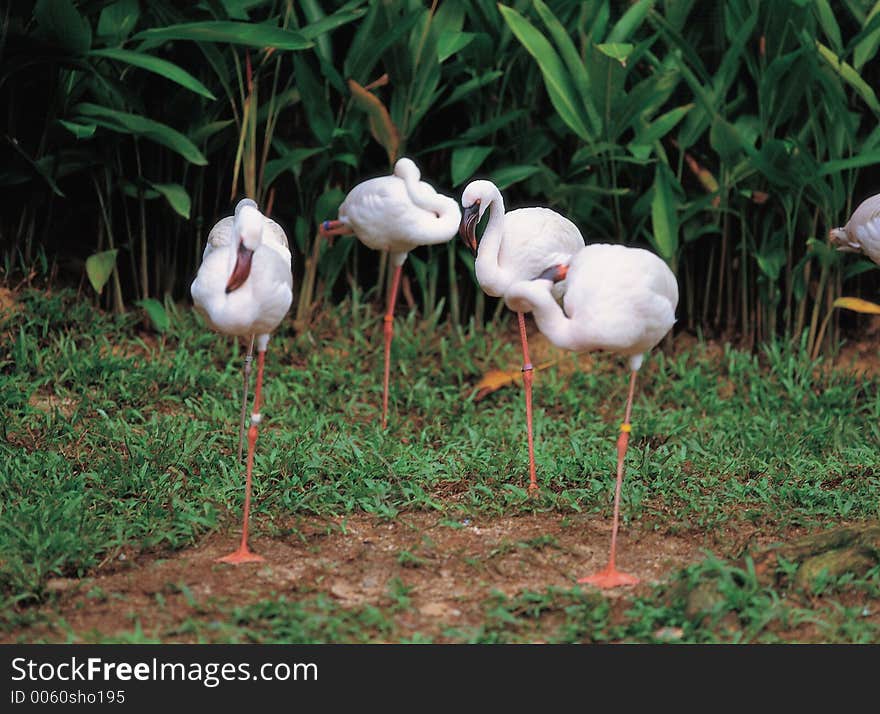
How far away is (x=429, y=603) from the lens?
383 cm

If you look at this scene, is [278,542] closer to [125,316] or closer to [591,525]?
[591,525]

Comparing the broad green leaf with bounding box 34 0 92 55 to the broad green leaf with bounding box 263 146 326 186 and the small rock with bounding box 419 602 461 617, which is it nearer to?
the broad green leaf with bounding box 263 146 326 186

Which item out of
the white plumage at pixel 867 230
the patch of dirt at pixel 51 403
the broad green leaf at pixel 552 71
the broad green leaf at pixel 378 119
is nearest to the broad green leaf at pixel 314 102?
the broad green leaf at pixel 378 119

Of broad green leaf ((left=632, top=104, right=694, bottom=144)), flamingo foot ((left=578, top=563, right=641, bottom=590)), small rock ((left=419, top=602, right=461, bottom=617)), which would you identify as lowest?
small rock ((left=419, top=602, right=461, bottom=617))

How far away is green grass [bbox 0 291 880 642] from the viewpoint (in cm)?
371

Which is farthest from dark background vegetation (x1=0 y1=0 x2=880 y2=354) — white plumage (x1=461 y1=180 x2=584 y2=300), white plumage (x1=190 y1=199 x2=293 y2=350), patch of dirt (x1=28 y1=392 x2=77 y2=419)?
white plumage (x1=190 y1=199 x2=293 y2=350)

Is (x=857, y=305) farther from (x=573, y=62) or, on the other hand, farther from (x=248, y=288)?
(x=248, y=288)

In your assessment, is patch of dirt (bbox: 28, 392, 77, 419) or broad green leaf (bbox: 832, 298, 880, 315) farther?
broad green leaf (bbox: 832, 298, 880, 315)

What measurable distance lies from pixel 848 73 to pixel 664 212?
1204 millimetres

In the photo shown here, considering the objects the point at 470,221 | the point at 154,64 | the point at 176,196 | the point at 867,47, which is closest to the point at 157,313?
the point at 176,196

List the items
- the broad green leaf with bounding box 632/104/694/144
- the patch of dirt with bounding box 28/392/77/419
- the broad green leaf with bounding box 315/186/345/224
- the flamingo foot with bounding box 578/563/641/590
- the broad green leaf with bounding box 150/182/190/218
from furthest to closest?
1. the broad green leaf with bounding box 315/186/345/224
2. the broad green leaf with bounding box 632/104/694/144
3. the broad green leaf with bounding box 150/182/190/218
4. the patch of dirt with bounding box 28/392/77/419
5. the flamingo foot with bounding box 578/563/641/590

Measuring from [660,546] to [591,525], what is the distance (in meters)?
0.29

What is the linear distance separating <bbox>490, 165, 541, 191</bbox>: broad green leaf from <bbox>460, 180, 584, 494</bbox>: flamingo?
126 cm

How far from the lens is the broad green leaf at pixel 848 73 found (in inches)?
247
